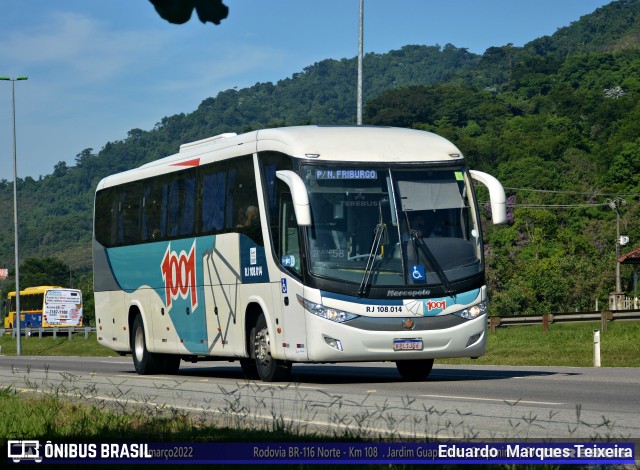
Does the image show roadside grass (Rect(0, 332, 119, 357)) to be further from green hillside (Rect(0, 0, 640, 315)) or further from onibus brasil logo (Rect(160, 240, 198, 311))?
onibus brasil logo (Rect(160, 240, 198, 311))

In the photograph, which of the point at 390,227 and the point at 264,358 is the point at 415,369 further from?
the point at 390,227

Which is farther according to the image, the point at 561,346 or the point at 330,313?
the point at 561,346

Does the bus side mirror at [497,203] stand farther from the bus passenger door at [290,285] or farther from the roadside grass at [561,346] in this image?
the roadside grass at [561,346]

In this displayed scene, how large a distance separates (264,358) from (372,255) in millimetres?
2580

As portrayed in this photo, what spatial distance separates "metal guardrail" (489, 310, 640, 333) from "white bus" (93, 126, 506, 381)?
61.2 feet

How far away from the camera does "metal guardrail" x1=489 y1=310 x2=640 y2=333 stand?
3750cm

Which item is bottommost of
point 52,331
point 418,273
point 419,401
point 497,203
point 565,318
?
point 52,331

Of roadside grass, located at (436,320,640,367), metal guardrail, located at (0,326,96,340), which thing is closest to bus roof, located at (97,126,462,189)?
roadside grass, located at (436,320,640,367)

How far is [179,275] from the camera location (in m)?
22.5

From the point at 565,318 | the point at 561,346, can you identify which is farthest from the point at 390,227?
the point at 565,318

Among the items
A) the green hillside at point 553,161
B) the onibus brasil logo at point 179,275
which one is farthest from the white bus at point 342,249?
the green hillside at point 553,161

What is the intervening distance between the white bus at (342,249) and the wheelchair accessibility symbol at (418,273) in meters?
0.01

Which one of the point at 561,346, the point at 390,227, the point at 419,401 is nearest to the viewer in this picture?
the point at 419,401

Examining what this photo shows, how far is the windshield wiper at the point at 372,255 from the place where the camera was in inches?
693
